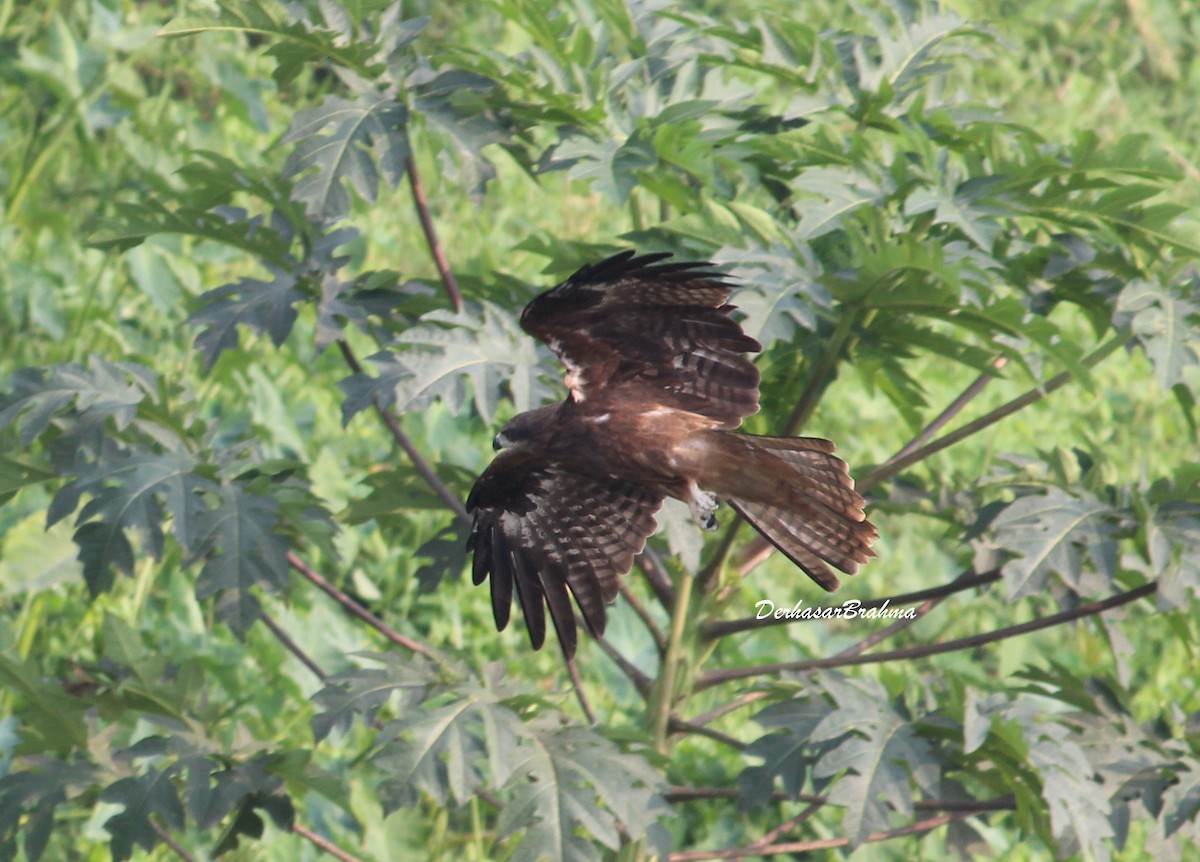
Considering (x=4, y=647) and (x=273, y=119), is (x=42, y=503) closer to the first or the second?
(x=4, y=647)

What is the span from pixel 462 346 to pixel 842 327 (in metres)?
0.68

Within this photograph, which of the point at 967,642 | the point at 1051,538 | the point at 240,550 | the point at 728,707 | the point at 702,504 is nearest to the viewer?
the point at 240,550

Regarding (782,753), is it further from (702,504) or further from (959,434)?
(959,434)

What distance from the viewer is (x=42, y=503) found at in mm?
4109

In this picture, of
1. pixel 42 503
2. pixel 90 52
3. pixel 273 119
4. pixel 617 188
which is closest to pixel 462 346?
pixel 617 188

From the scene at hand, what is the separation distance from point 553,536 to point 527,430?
222 mm

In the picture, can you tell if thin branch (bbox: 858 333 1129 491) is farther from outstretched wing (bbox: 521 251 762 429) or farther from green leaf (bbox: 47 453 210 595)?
green leaf (bbox: 47 453 210 595)

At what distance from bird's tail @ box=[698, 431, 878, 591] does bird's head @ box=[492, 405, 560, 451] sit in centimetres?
32

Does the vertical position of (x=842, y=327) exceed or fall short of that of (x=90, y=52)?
it falls short

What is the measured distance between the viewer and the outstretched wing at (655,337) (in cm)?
287

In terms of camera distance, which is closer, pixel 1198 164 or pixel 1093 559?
pixel 1093 559

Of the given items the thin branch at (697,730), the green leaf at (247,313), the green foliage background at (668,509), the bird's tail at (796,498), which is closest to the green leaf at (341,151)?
the green foliage background at (668,509)

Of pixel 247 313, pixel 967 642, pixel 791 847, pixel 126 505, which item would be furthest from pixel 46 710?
pixel 967 642

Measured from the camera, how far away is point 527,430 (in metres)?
2.97
